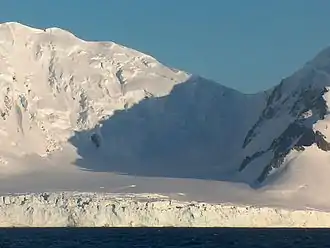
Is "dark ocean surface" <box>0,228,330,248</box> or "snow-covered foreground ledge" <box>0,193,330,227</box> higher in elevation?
"snow-covered foreground ledge" <box>0,193,330,227</box>

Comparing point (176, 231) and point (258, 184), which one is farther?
point (258, 184)

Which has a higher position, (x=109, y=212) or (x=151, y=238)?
(x=109, y=212)

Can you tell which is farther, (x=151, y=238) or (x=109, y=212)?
(x=109, y=212)

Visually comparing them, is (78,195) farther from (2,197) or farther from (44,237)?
(44,237)

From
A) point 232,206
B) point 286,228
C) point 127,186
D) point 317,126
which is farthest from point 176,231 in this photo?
point 317,126

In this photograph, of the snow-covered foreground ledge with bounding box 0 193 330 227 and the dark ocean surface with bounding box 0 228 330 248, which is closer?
the dark ocean surface with bounding box 0 228 330 248
